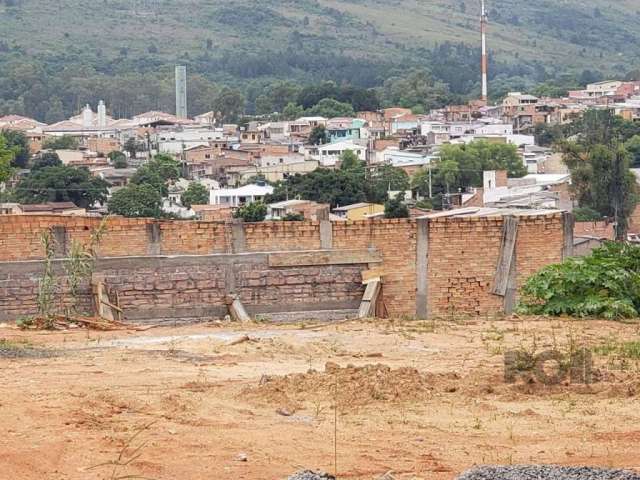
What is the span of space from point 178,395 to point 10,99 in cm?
11932

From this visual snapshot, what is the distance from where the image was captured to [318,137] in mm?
82500

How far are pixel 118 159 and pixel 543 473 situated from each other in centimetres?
6647

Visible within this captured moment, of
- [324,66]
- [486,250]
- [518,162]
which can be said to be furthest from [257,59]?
[486,250]

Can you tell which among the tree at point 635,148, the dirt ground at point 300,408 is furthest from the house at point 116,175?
the dirt ground at point 300,408

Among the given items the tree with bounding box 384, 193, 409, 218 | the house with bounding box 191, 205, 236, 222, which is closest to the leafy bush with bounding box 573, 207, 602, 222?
the tree with bounding box 384, 193, 409, 218

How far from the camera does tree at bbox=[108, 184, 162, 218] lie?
4847cm

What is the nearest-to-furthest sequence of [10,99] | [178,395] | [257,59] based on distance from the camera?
[178,395], [10,99], [257,59]

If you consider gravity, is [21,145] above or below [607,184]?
below

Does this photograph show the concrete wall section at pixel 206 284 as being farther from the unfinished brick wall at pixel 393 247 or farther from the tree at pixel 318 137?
the tree at pixel 318 137

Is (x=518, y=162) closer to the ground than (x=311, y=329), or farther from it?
closer to the ground

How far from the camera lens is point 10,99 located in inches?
4909

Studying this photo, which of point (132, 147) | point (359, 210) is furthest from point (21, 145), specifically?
point (359, 210)

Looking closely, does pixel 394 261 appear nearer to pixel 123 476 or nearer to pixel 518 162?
pixel 123 476

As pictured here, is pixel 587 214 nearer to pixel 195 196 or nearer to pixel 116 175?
pixel 195 196
